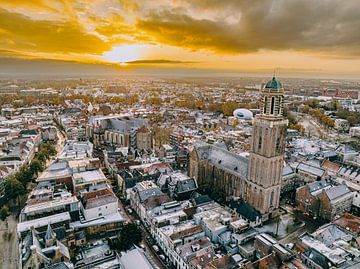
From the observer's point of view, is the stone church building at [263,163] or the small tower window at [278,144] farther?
the small tower window at [278,144]

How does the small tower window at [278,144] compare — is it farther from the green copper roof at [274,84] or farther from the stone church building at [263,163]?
the green copper roof at [274,84]

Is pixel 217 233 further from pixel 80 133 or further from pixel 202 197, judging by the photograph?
pixel 80 133

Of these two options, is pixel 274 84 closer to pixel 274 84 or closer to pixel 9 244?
pixel 274 84

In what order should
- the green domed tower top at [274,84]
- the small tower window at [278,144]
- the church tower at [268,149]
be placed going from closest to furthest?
the green domed tower top at [274,84] < the church tower at [268,149] < the small tower window at [278,144]

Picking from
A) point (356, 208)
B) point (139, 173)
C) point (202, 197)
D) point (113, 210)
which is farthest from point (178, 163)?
point (356, 208)

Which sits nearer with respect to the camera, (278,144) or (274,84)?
(274,84)

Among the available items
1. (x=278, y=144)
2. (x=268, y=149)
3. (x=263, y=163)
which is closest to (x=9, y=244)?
(x=263, y=163)

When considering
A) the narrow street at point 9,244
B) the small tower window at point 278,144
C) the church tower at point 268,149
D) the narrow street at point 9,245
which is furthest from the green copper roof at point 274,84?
the narrow street at point 9,245

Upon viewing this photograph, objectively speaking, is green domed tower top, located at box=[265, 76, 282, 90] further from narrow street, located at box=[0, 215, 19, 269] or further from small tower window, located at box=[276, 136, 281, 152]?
narrow street, located at box=[0, 215, 19, 269]
